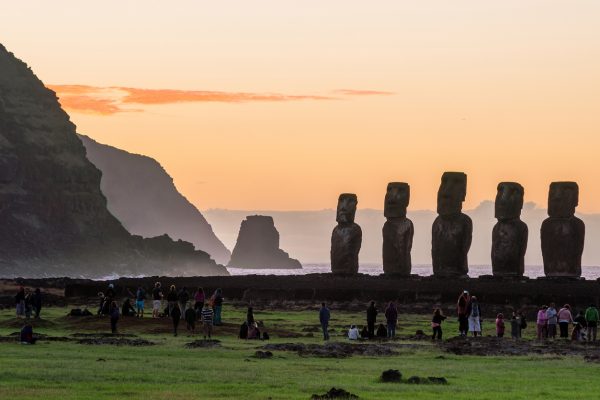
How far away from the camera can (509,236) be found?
78.5 m

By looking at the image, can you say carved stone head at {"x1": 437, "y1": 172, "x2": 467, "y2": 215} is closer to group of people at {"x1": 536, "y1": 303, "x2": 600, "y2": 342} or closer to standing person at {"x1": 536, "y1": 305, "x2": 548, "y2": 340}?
group of people at {"x1": 536, "y1": 303, "x2": 600, "y2": 342}

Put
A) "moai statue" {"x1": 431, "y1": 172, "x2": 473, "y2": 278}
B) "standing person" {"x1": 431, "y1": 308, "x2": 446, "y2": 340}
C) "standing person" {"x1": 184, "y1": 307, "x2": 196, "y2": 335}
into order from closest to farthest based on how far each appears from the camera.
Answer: "standing person" {"x1": 431, "y1": 308, "x2": 446, "y2": 340} < "standing person" {"x1": 184, "y1": 307, "x2": 196, "y2": 335} < "moai statue" {"x1": 431, "y1": 172, "x2": 473, "y2": 278}

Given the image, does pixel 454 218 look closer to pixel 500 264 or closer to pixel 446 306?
pixel 500 264

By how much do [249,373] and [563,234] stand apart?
42617 millimetres

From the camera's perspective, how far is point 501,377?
122 feet

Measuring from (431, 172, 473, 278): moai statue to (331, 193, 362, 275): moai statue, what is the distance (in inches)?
316

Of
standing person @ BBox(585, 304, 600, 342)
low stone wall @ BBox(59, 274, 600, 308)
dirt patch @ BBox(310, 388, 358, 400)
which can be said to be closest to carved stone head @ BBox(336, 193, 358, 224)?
low stone wall @ BBox(59, 274, 600, 308)

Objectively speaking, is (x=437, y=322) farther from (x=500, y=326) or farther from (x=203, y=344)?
(x=203, y=344)

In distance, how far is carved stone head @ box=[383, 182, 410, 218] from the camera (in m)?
86.4

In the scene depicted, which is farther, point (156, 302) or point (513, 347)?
point (156, 302)

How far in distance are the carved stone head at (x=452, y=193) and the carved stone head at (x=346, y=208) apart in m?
8.60

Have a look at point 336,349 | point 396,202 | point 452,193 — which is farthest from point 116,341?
point 396,202

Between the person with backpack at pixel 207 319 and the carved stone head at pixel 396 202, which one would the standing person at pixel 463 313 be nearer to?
the person with backpack at pixel 207 319

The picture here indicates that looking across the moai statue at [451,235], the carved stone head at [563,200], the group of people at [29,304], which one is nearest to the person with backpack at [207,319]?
the group of people at [29,304]
